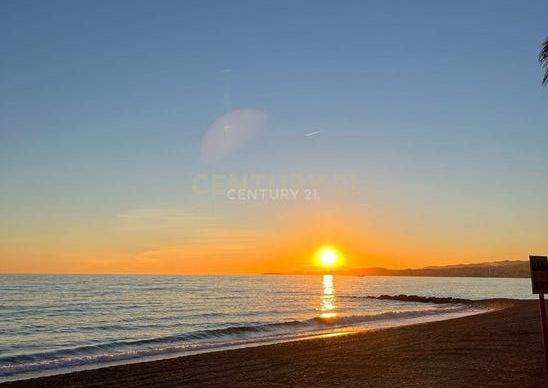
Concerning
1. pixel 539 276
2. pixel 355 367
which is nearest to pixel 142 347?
pixel 355 367

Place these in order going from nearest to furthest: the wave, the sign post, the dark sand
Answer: the sign post < the dark sand < the wave

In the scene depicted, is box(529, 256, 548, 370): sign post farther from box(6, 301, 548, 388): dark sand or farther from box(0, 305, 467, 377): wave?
box(0, 305, 467, 377): wave

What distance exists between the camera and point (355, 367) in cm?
1524

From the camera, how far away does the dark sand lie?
12688 millimetres

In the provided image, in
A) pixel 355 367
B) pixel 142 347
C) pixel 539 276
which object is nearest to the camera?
pixel 539 276

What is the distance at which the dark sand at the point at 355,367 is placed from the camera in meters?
12.7

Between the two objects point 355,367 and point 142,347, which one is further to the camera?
point 142,347

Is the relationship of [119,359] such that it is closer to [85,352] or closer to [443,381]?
[85,352]

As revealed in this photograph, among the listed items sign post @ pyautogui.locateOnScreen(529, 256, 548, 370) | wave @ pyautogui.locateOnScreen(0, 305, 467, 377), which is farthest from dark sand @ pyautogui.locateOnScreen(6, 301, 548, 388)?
wave @ pyautogui.locateOnScreen(0, 305, 467, 377)

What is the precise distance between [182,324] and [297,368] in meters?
27.2

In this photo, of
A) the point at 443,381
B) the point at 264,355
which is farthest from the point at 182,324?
the point at 443,381

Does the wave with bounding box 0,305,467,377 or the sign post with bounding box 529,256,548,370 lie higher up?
the sign post with bounding box 529,256,548,370

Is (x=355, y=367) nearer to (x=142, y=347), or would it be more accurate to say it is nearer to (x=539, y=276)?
(x=539, y=276)

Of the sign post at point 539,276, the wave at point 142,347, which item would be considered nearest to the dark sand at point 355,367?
the sign post at point 539,276
